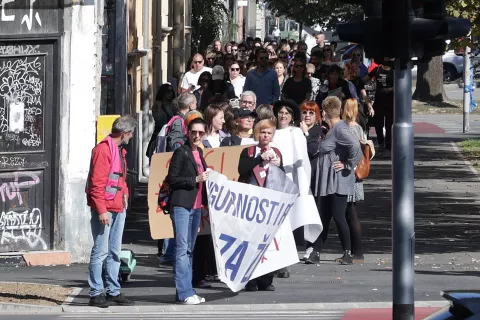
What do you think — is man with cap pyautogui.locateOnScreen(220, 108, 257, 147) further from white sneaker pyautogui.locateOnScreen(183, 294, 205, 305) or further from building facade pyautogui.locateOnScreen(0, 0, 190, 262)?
white sneaker pyautogui.locateOnScreen(183, 294, 205, 305)

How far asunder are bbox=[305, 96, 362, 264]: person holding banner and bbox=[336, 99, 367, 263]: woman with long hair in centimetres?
10

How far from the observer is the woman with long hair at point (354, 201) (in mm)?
14305

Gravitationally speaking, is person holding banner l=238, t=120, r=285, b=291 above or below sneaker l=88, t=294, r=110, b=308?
above

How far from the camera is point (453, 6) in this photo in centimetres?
1784

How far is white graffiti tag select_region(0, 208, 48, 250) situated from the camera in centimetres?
1472

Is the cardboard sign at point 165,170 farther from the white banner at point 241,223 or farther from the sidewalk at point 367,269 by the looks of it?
A: the white banner at point 241,223

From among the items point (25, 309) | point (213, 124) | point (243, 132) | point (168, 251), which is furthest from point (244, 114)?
point (25, 309)

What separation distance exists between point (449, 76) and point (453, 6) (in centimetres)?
4003

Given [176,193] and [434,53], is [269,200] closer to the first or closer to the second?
[176,193]

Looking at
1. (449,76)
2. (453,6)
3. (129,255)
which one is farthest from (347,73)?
(449,76)

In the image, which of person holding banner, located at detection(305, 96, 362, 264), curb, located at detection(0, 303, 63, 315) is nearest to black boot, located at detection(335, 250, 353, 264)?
person holding banner, located at detection(305, 96, 362, 264)

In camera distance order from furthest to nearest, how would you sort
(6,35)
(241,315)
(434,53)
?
(6,35), (241,315), (434,53)

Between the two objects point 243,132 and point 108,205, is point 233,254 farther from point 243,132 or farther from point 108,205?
point 243,132

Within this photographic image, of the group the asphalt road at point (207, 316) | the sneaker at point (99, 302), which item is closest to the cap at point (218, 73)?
the sneaker at point (99, 302)
